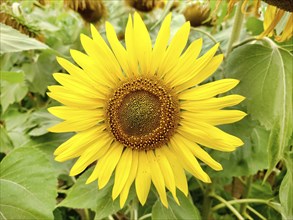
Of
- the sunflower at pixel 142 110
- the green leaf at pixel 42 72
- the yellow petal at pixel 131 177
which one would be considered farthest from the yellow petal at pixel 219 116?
the green leaf at pixel 42 72

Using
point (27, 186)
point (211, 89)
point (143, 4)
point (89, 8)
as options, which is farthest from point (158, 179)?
point (143, 4)

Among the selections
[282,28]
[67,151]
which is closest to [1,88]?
[67,151]

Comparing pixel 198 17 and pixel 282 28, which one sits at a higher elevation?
pixel 282 28

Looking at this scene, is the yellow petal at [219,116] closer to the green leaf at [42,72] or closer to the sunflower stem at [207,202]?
the sunflower stem at [207,202]

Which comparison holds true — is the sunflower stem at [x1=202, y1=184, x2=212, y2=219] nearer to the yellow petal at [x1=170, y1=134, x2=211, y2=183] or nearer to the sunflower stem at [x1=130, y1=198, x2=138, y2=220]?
the sunflower stem at [x1=130, y1=198, x2=138, y2=220]

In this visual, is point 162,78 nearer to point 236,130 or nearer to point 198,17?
point 236,130

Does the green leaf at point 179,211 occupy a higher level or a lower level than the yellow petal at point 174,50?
lower
